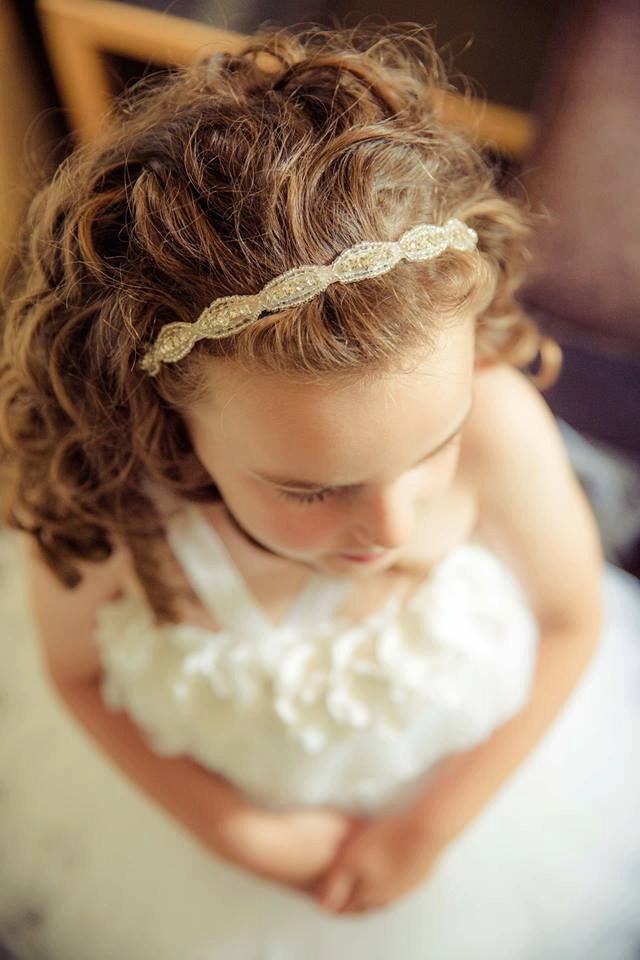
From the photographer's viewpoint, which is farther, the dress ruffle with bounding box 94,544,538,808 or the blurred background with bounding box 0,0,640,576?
the blurred background with bounding box 0,0,640,576

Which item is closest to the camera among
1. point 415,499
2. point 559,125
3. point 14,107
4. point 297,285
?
point 297,285

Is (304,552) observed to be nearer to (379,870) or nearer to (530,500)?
(530,500)

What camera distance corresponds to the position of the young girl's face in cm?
43

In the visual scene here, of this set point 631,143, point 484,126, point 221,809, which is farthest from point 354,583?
point 484,126

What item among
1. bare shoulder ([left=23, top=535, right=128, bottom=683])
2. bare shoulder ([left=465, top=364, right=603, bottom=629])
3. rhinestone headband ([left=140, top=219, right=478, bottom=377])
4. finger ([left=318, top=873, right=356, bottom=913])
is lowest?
finger ([left=318, top=873, right=356, bottom=913])

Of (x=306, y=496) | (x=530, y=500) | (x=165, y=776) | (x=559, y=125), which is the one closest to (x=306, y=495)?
(x=306, y=496)

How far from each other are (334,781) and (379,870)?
10 centimetres

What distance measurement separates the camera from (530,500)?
674mm

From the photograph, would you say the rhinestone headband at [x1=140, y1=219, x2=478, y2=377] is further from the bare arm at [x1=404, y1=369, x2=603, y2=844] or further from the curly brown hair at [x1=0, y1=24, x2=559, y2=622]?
the bare arm at [x1=404, y1=369, x2=603, y2=844]

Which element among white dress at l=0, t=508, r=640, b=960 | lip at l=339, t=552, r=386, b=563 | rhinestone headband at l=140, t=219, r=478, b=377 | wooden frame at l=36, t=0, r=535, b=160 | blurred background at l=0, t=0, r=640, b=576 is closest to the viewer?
rhinestone headband at l=140, t=219, r=478, b=377

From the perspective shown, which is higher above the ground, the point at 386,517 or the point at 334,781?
the point at 386,517

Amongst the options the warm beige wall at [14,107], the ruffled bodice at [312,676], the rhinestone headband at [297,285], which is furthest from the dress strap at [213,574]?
the warm beige wall at [14,107]

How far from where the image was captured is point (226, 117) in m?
0.46

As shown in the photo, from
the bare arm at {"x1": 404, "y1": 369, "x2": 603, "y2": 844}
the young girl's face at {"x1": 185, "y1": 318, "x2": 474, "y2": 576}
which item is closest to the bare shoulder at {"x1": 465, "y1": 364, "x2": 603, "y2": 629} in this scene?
the bare arm at {"x1": 404, "y1": 369, "x2": 603, "y2": 844}
